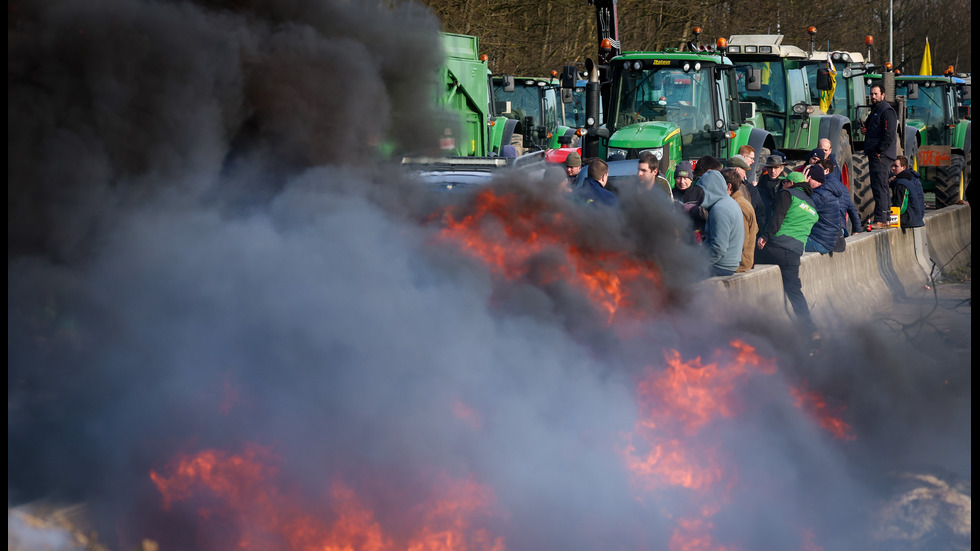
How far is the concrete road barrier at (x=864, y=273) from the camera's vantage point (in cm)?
870

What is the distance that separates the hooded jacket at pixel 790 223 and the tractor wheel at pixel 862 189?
5786 millimetres

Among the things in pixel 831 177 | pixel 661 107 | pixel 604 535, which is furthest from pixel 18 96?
pixel 661 107

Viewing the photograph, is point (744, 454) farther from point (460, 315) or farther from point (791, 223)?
point (791, 223)

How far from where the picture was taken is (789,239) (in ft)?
29.9

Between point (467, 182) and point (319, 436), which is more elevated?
point (467, 182)

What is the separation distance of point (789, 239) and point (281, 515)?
617cm

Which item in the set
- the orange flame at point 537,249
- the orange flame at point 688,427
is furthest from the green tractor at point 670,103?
the orange flame at point 688,427

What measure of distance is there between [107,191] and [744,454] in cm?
364

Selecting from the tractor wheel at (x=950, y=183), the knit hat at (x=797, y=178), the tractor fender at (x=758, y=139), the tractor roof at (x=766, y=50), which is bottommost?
the tractor wheel at (x=950, y=183)

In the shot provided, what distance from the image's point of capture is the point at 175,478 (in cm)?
447

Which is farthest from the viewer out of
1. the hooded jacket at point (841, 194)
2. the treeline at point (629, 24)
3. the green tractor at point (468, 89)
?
the treeline at point (629, 24)

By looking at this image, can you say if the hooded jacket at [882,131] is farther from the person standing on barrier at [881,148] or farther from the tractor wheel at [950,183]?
the tractor wheel at [950,183]

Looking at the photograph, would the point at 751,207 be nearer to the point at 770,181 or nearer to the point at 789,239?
the point at 789,239

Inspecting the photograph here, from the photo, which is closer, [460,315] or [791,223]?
[460,315]
